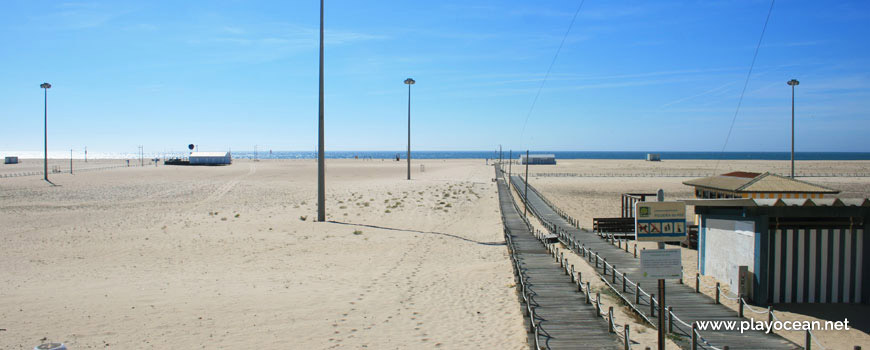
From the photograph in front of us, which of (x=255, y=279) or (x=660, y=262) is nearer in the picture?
(x=660, y=262)

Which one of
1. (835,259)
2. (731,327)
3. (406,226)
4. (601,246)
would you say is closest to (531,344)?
(731,327)

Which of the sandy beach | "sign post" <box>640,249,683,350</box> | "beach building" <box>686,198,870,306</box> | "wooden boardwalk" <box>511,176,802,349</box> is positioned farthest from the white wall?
"sign post" <box>640,249,683,350</box>

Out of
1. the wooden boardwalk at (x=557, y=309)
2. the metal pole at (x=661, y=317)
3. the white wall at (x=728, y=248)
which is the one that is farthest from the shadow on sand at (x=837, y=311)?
A: the metal pole at (x=661, y=317)

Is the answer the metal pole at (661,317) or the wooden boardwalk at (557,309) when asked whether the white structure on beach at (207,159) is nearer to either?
the wooden boardwalk at (557,309)

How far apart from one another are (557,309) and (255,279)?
7.83 metres

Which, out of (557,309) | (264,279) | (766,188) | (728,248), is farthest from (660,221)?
(766,188)

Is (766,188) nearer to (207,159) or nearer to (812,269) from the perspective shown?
(812,269)

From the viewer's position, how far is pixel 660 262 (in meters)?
6.45

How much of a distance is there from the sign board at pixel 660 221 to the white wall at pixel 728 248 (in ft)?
18.5

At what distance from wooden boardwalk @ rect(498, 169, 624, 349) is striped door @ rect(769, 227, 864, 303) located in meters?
4.23

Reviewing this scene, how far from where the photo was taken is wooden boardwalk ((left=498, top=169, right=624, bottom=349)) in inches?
330

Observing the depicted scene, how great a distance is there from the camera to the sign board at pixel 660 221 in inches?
265

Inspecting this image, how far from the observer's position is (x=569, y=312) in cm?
991

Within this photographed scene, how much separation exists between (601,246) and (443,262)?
17.8 ft
